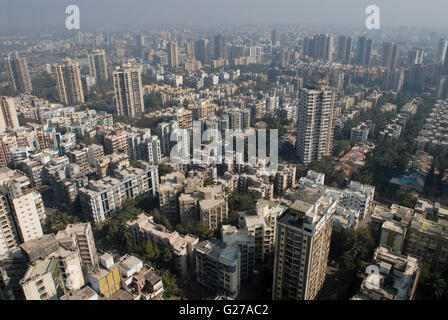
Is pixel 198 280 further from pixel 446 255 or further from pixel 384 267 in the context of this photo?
pixel 446 255

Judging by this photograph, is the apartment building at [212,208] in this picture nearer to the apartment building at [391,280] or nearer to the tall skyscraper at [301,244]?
the tall skyscraper at [301,244]

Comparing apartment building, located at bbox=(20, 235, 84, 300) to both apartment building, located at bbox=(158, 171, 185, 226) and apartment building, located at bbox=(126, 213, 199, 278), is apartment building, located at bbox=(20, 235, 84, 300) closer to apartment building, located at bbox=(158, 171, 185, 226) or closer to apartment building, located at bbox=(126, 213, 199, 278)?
apartment building, located at bbox=(126, 213, 199, 278)

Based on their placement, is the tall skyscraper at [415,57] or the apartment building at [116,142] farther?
the tall skyscraper at [415,57]

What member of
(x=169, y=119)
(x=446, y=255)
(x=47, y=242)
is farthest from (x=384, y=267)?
(x=169, y=119)

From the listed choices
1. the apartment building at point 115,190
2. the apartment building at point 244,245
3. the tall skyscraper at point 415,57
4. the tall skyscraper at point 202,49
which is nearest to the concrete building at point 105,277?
the apartment building at point 244,245

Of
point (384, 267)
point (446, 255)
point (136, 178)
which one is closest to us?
point (384, 267)

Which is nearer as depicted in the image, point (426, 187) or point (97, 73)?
point (426, 187)
